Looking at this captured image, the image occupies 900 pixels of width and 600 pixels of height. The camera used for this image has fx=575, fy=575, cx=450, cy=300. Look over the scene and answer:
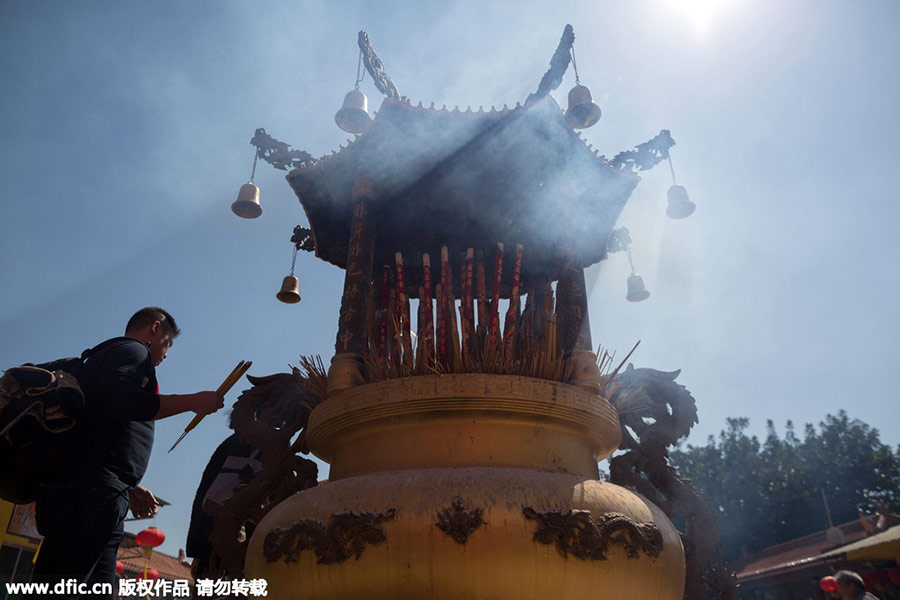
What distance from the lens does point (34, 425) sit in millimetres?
1996

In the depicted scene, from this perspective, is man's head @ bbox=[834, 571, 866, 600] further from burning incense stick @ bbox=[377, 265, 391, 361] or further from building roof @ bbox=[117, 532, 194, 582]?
building roof @ bbox=[117, 532, 194, 582]

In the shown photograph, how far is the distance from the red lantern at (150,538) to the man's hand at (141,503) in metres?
10.7

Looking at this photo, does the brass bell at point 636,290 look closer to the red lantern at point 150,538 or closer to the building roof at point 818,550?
the building roof at point 818,550

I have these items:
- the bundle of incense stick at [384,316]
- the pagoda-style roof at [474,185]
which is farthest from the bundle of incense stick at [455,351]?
the pagoda-style roof at [474,185]

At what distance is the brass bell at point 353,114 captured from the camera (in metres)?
6.25

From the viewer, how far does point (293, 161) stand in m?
4.77

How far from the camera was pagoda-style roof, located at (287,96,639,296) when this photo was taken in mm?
4418

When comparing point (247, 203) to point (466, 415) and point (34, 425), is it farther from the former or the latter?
point (34, 425)

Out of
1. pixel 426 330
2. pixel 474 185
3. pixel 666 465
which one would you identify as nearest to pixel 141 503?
pixel 426 330

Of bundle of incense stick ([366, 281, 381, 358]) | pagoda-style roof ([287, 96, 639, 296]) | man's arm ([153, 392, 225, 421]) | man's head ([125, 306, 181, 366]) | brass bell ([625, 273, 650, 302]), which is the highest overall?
brass bell ([625, 273, 650, 302])

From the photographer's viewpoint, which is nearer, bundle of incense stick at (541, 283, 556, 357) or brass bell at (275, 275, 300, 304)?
bundle of incense stick at (541, 283, 556, 357)

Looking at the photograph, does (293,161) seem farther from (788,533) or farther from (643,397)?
(788,533)

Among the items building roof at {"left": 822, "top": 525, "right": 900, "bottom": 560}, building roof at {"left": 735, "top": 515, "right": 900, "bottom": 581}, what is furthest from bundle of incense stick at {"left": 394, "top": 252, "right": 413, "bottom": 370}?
building roof at {"left": 822, "top": 525, "right": 900, "bottom": 560}

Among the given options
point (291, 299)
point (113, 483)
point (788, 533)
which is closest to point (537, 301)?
point (291, 299)
